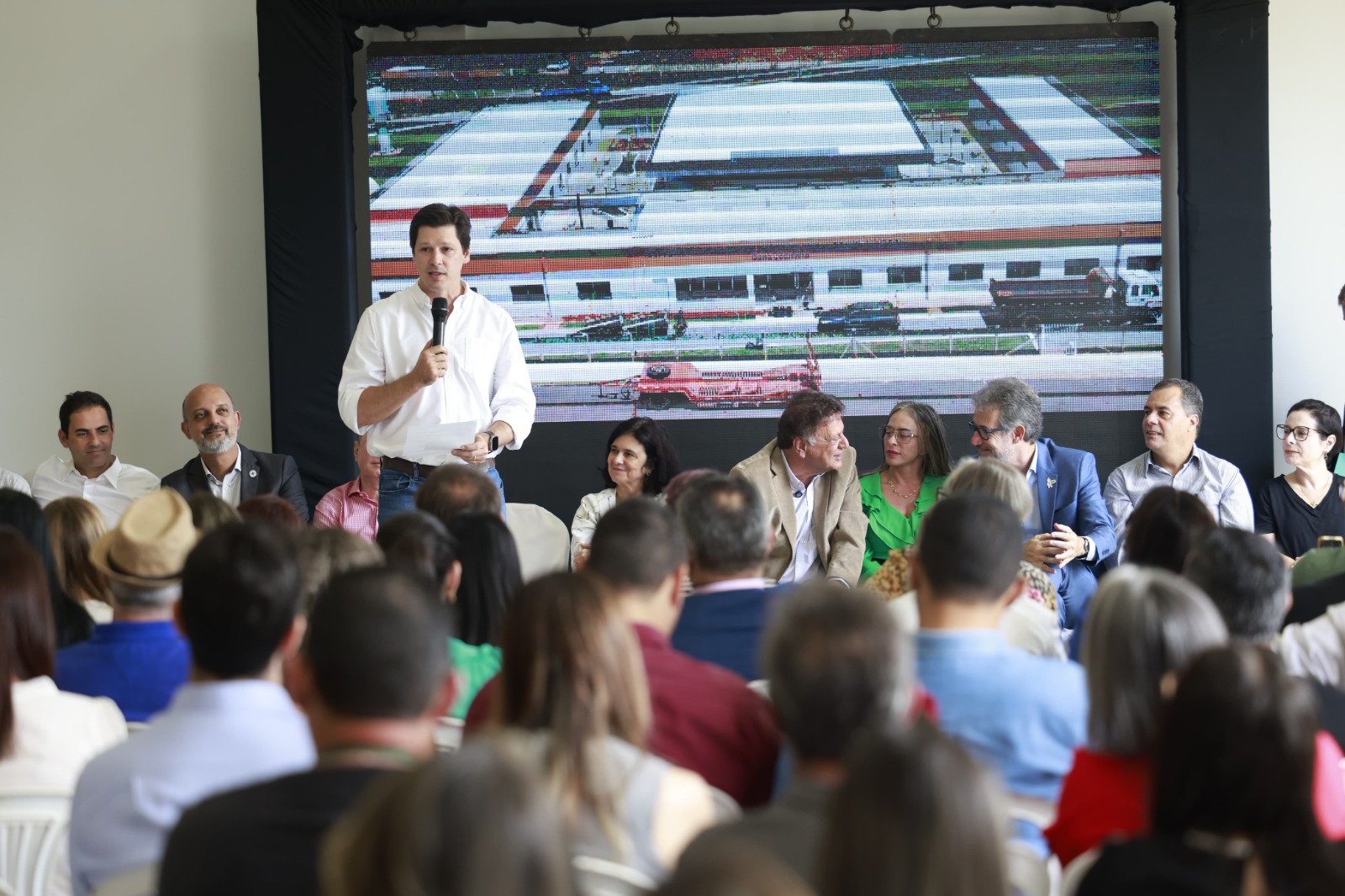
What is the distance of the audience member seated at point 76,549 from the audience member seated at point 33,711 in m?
0.84

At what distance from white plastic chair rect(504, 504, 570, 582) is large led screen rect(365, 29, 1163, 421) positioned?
83 centimetres

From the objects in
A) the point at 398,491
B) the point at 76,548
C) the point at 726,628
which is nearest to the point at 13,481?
the point at 398,491

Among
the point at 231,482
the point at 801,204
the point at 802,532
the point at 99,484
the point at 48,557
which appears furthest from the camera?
the point at 801,204

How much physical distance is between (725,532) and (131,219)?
13.5 feet

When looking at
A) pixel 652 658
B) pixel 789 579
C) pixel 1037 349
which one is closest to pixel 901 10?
pixel 1037 349

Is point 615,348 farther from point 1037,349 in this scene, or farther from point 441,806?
point 441,806

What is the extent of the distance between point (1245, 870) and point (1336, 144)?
16.6ft

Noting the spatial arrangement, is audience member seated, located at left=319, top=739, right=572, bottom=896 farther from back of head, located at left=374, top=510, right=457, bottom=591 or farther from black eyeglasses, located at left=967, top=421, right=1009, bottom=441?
black eyeglasses, located at left=967, top=421, right=1009, bottom=441

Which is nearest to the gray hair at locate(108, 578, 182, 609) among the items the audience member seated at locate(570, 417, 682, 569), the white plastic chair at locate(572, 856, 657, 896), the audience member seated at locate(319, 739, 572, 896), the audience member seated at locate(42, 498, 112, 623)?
the audience member seated at locate(42, 498, 112, 623)

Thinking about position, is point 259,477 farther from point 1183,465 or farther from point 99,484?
point 1183,465

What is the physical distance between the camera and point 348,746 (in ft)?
4.60

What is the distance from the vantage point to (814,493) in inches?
179

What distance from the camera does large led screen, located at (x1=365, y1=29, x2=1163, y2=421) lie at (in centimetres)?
535

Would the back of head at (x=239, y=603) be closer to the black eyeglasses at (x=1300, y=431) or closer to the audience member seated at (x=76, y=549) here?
the audience member seated at (x=76, y=549)
